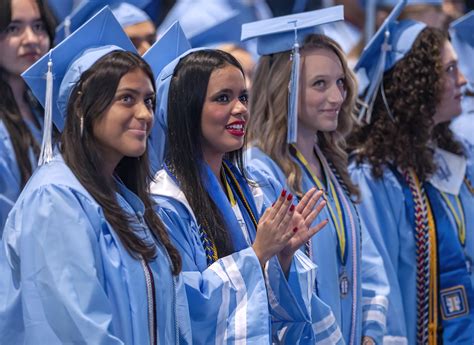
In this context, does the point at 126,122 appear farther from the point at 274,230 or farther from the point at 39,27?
the point at 39,27

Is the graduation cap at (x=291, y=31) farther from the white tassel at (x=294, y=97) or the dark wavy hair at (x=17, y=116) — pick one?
the dark wavy hair at (x=17, y=116)

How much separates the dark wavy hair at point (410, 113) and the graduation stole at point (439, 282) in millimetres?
272

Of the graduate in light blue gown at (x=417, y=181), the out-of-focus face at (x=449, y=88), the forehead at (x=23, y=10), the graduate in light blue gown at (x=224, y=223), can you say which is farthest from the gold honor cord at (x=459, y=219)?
the forehead at (x=23, y=10)

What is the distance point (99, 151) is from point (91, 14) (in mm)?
2054

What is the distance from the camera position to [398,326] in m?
5.33

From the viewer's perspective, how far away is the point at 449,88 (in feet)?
19.3

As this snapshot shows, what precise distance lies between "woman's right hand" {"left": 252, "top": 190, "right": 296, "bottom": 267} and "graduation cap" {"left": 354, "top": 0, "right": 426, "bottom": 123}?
1.75 metres

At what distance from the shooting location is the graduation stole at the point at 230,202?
4.23 meters

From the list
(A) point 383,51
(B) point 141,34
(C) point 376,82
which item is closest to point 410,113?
(C) point 376,82

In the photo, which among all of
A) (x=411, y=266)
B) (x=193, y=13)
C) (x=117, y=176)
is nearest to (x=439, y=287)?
(x=411, y=266)

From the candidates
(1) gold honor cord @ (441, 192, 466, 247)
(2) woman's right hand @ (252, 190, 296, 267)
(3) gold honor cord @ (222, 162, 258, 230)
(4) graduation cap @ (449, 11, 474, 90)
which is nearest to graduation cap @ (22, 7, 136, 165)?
(3) gold honor cord @ (222, 162, 258, 230)

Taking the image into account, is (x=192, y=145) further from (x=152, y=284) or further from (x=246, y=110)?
(x=152, y=284)

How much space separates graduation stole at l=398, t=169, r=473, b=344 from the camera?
554cm

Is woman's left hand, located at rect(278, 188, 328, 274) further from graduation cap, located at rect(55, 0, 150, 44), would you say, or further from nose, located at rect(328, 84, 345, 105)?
graduation cap, located at rect(55, 0, 150, 44)
